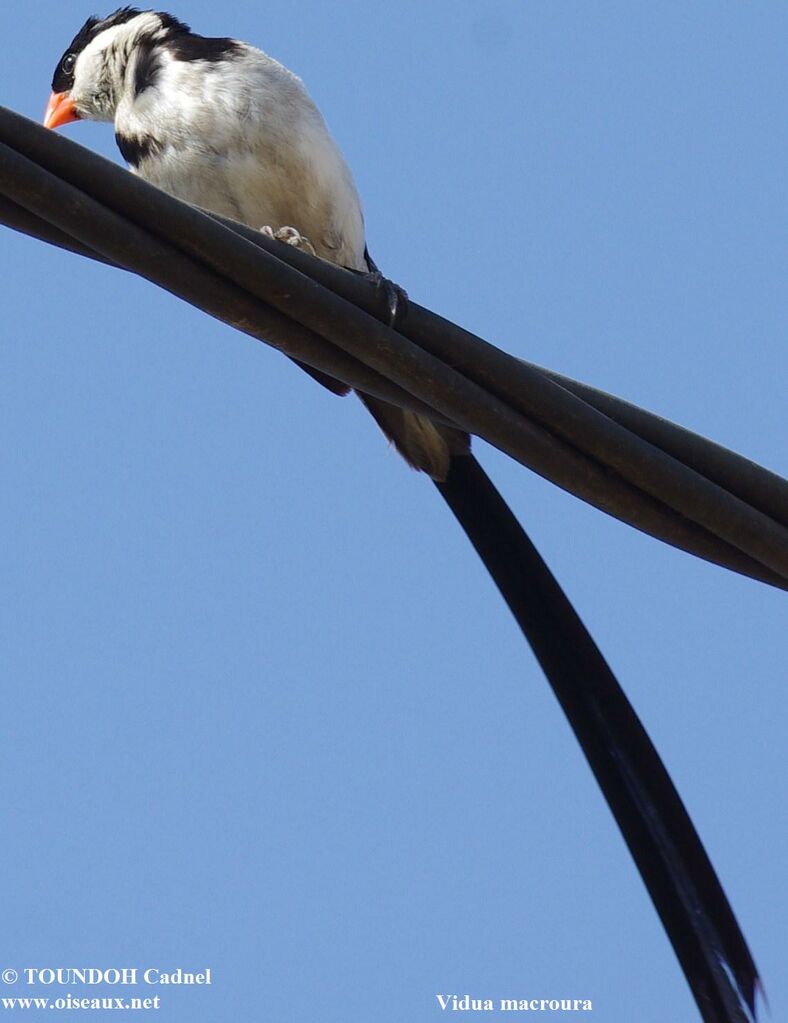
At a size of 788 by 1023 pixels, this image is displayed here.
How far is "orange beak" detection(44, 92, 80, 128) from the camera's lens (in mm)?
3938

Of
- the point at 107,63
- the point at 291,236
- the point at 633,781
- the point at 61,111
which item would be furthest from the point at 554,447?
the point at 61,111

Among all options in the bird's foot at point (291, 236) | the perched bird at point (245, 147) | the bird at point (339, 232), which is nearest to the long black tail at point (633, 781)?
the bird at point (339, 232)

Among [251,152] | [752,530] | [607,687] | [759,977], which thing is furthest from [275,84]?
[759,977]

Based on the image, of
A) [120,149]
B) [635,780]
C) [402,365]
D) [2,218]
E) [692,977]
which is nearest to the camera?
[2,218]

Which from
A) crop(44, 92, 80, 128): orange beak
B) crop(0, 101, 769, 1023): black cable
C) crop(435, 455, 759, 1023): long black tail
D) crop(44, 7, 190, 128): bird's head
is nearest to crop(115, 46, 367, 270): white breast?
crop(44, 7, 190, 128): bird's head

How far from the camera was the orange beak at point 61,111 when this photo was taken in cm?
394

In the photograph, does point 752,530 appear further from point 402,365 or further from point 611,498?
point 402,365

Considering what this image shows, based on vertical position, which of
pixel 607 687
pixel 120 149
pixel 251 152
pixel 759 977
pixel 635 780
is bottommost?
pixel 759 977

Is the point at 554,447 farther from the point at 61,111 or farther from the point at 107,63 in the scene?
the point at 61,111

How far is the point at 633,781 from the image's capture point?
2.17m

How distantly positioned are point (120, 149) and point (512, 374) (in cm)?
195

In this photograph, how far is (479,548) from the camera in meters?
2.40

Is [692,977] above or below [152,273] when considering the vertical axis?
below

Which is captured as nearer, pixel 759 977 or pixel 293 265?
pixel 293 265
